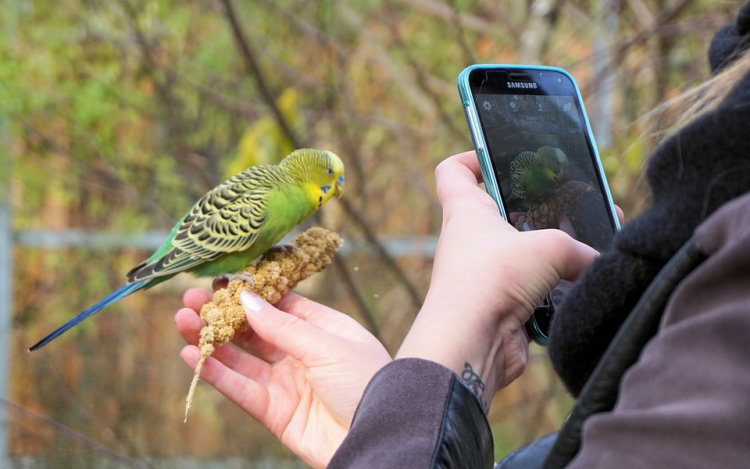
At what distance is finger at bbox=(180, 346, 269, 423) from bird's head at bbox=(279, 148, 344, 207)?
1.71ft

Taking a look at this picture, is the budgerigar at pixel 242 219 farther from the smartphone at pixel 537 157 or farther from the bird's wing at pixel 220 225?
the smartphone at pixel 537 157

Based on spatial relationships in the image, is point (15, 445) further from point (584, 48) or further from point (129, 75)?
point (584, 48)

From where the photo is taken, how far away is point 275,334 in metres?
1.15

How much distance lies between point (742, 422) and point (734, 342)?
5cm

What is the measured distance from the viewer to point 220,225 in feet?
5.10

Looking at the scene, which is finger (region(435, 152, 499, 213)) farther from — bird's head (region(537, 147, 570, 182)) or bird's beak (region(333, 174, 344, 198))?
bird's beak (region(333, 174, 344, 198))

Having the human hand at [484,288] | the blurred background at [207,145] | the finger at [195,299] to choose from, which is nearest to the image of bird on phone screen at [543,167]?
the human hand at [484,288]

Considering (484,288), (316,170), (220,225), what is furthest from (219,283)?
(484,288)

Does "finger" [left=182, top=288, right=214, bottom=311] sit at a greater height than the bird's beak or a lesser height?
lesser

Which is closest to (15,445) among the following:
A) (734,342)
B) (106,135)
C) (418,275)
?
(106,135)

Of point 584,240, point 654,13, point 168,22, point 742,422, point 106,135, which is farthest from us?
point 106,135

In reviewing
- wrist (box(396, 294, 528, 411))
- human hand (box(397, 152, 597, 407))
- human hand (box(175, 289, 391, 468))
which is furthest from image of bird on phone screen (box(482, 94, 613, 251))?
human hand (box(175, 289, 391, 468))

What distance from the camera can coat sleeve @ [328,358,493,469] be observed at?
2.31 ft

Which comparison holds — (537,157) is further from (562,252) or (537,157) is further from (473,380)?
(473,380)
